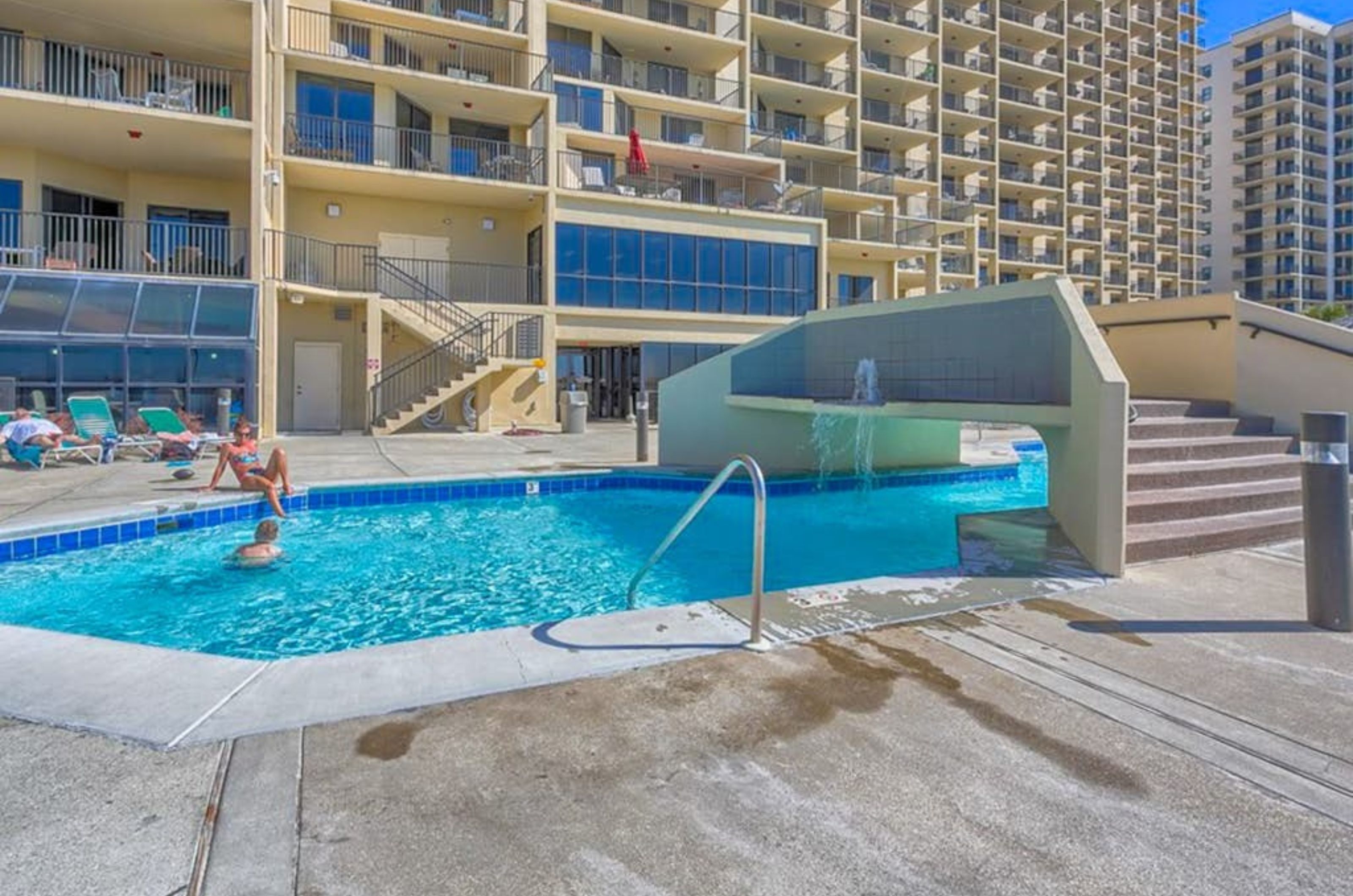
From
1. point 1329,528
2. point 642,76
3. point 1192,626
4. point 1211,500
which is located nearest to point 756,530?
point 1192,626

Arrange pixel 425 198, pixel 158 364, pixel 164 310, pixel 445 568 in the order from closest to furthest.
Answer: pixel 445 568, pixel 158 364, pixel 164 310, pixel 425 198

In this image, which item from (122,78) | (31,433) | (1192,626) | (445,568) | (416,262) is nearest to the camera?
(1192,626)

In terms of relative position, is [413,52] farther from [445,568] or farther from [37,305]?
[445,568]

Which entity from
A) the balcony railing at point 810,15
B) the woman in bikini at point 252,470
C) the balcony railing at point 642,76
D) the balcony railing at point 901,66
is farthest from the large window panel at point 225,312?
the balcony railing at point 901,66

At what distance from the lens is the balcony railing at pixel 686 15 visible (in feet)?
87.2

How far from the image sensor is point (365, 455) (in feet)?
43.2

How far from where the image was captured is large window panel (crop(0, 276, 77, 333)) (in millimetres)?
12789

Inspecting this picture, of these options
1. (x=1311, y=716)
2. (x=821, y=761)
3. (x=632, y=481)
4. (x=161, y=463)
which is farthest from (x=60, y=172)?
(x=1311, y=716)

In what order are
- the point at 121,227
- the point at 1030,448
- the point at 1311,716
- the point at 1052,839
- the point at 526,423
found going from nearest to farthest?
1. the point at 1052,839
2. the point at 1311,716
3. the point at 1030,448
4. the point at 121,227
5. the point at 526,423

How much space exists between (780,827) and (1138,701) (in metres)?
1.83

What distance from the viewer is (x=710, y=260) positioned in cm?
2308

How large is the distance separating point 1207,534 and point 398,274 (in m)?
19.4

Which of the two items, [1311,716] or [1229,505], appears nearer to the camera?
[1311,716]

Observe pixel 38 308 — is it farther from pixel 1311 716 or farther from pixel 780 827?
pixel 1311 716
